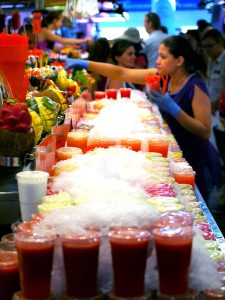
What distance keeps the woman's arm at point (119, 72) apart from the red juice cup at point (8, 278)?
15.8 feet

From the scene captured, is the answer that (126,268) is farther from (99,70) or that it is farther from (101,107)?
(99,70)

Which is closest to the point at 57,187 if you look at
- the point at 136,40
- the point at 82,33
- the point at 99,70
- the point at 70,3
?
the point at 70,3

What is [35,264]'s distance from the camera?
1705 mm

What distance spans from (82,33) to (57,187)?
1655 cm

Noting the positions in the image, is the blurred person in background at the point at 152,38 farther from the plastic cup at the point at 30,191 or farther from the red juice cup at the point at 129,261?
the red juice cup at the point at 129,261

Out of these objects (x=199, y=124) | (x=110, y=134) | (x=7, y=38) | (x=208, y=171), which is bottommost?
(x=208, y=171)

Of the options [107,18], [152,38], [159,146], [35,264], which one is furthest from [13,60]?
[107,18]

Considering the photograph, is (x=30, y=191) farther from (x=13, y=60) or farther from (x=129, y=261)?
(x=13, y=60)

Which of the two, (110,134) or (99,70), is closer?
(110,134)

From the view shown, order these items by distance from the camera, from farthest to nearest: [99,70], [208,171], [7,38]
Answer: [99,70]
[208,171]
[7,38]

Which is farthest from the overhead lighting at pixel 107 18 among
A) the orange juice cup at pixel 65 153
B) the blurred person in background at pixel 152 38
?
the orange juice cup at pixel 65 153

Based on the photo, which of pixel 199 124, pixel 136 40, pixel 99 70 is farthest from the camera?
pixel 136 40

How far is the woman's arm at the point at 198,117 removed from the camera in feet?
17.3

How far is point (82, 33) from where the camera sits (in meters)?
18.3
